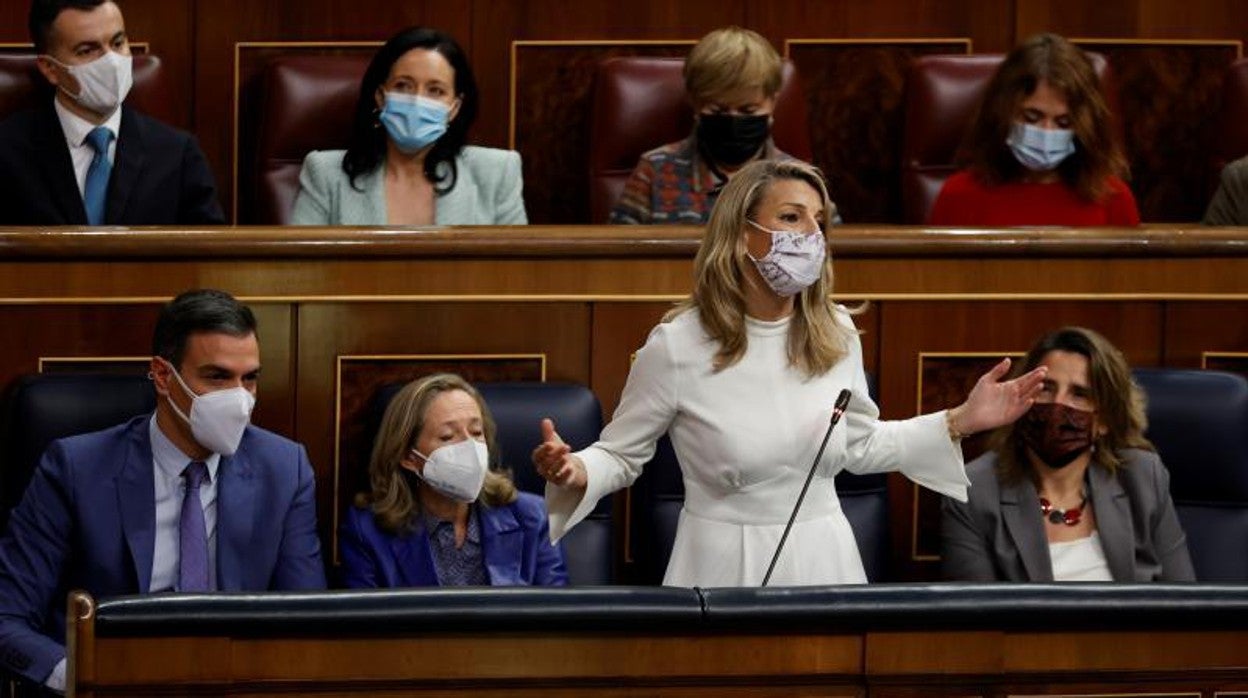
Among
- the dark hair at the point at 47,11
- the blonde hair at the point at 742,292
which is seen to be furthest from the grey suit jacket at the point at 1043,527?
the dark hair at the point at 47,11

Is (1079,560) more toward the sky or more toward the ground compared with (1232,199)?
more toward the ground

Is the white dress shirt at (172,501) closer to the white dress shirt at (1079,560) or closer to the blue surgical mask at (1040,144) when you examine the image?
the white dress shirt at (1079,560)

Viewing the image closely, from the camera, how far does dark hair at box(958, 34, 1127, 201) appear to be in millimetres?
2967

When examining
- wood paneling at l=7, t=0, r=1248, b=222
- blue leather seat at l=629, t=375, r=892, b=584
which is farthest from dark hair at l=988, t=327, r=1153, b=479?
wood paneling at l=7, t=0, r=1248, b=222

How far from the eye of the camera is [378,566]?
7.89 feet

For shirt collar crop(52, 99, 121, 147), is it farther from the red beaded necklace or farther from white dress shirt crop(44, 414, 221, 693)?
the red beaded necklace

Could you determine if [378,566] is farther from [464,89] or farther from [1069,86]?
[1069,86]

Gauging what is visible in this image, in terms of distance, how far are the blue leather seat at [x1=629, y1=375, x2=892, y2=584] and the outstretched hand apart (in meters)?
0.38

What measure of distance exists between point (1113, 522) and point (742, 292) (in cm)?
56

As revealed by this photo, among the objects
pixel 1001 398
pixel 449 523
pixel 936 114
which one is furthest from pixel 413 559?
pixel 936 114

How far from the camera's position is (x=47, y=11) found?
9.67 feet

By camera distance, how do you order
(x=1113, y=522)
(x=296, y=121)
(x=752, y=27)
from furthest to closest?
(x=752, y=27) → (x=296, y=121) → (x=1113, y=522)

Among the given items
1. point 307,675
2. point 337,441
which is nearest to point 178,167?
point 337,441

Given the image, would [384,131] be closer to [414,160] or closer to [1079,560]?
[414,160]
